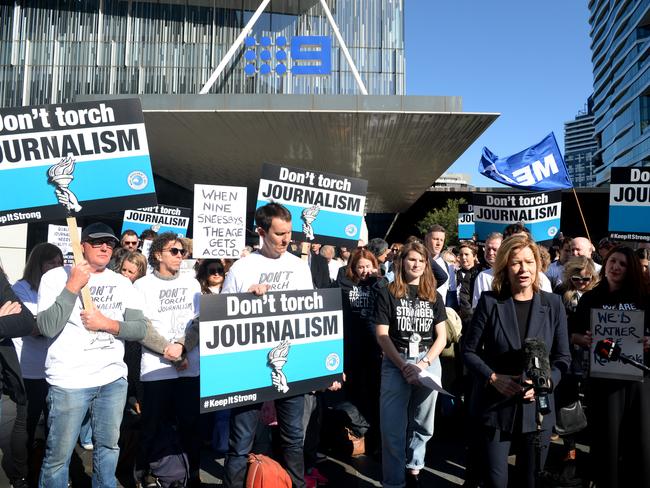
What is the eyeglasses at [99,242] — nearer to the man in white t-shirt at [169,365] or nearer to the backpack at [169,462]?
the man in white t-shirt at [169,365]

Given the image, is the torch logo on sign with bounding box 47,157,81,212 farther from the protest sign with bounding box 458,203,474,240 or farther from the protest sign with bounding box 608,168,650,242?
the protest sign with bounding box 458,203,474,240

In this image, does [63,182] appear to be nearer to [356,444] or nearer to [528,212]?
[356,444]

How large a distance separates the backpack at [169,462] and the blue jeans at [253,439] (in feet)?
2.24

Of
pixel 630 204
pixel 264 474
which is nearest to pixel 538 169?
pixel 630 204

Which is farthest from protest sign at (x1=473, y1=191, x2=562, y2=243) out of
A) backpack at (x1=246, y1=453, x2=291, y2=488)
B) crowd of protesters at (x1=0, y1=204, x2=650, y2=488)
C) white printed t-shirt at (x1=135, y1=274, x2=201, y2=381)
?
backpack at (x1=246, y1=453, x2=291, y2=488)

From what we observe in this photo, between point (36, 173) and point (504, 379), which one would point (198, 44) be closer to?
point (36, 173)

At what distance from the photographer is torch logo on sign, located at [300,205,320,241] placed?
5.59 meters

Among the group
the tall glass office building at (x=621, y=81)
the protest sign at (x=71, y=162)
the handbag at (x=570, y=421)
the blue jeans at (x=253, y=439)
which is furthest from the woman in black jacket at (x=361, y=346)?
the tall glass office building at (x=621, y=81)

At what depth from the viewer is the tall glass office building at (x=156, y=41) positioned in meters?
25.8

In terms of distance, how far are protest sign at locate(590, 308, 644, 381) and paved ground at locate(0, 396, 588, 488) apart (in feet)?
3.74

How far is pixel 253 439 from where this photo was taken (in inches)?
140

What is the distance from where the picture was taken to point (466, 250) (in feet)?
21.6

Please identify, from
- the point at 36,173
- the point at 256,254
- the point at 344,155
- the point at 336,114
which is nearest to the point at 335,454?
the point at 256,254

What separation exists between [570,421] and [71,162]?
4019mm
